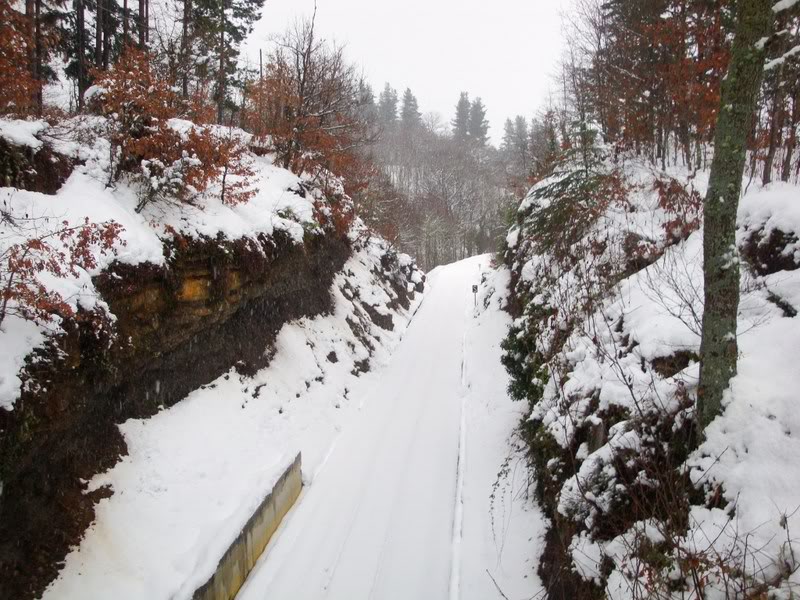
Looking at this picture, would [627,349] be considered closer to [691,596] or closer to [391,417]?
[691,596]

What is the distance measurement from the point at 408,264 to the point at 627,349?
24592mm

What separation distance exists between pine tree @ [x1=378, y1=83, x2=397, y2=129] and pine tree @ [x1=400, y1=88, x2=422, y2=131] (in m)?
1.87

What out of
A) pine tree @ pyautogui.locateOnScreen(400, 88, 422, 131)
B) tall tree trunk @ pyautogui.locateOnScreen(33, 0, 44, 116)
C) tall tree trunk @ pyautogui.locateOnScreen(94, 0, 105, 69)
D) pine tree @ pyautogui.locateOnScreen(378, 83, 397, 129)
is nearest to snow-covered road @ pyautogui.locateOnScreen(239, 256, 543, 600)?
tall tree trunk @ pyautogui.locateOnScreen(33, 0, 44, 116)

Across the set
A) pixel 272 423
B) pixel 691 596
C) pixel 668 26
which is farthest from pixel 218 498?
pixel 668 26

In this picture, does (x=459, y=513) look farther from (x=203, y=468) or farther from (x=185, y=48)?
(x=185, y=48)

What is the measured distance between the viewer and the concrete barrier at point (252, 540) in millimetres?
6537

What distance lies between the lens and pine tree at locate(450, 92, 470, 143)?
80894 mm

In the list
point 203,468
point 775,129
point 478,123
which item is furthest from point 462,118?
point 203,468

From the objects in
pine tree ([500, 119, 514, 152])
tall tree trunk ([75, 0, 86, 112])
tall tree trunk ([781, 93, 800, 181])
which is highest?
pine tree ([500, 119, 514, 152])

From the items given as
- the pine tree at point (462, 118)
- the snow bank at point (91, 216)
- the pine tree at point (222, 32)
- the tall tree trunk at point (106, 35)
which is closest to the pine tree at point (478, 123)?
the pine tree at point (462, 118)

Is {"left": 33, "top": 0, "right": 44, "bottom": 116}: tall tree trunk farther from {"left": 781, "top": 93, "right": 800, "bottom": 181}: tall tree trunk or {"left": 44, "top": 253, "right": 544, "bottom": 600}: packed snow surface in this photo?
{"left": 781, "top": 93, "right": 800, "bottom": 181}: tall tree trunk

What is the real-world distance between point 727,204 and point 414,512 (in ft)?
25.7

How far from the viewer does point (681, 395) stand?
528 cm

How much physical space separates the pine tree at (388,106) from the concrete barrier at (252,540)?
7528 cm
